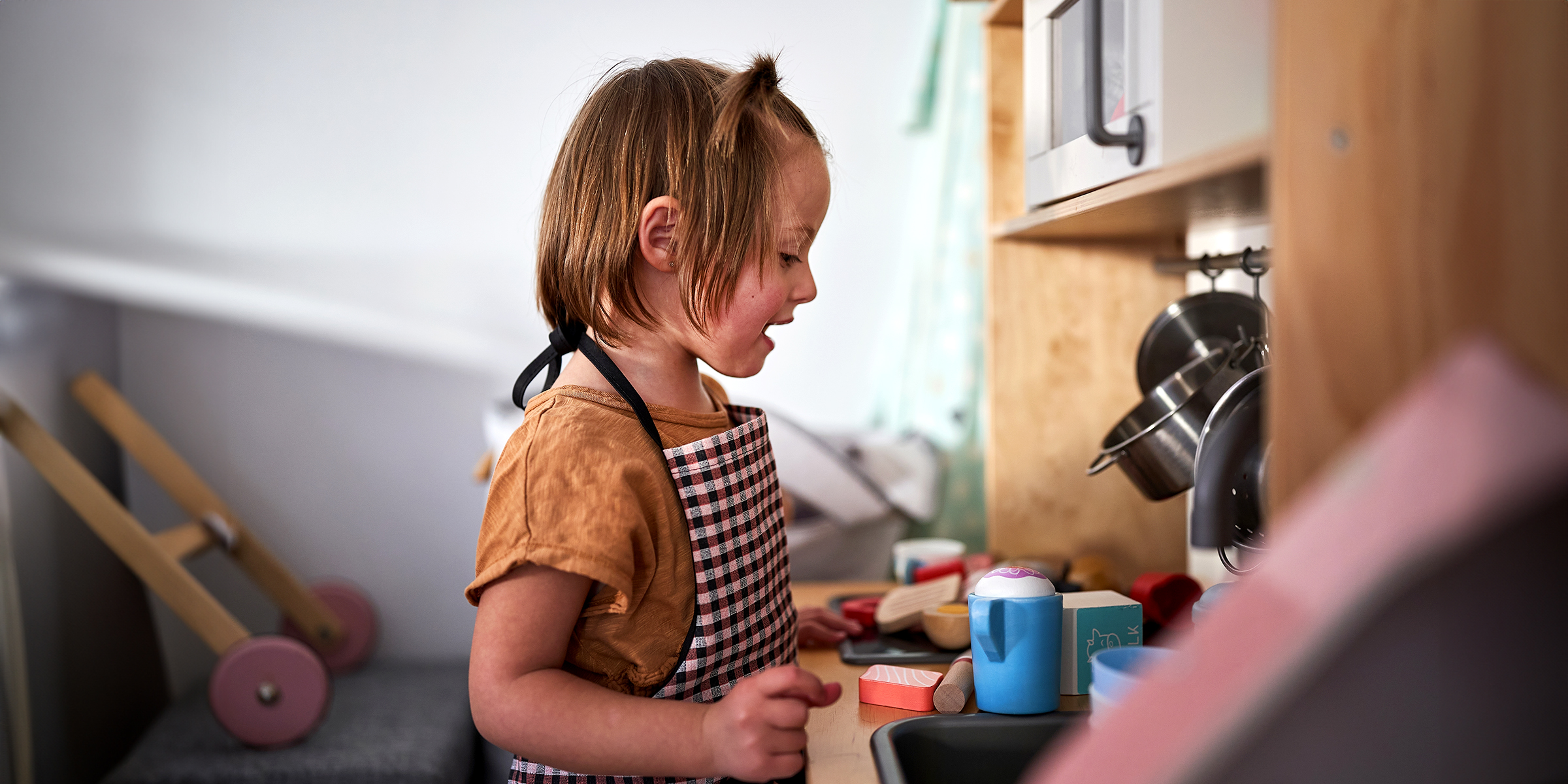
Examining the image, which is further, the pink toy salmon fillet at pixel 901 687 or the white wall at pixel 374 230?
the white wall at pixel 374 230

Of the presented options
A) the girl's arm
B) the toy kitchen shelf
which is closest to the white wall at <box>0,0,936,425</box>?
the girl's arm

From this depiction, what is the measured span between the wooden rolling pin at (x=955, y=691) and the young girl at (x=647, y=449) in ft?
0.44

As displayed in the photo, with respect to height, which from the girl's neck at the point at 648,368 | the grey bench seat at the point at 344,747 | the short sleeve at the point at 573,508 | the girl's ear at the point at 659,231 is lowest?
the grey bench seat at the point at 344,747

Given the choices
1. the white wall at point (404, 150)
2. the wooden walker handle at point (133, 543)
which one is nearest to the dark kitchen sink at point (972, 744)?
the wooden walker handle at point (133, 543)

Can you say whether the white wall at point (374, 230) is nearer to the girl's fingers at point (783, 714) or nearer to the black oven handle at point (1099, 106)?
the black oven handle at point (1099, 106)

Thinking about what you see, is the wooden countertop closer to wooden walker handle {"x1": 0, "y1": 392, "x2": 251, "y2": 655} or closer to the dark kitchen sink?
the dark kitchen sink

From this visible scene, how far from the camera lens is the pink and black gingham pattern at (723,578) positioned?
766 mm

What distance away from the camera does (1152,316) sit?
121 cm

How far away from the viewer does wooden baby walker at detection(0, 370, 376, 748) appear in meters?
1.47

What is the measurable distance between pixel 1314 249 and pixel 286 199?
6.65 ft

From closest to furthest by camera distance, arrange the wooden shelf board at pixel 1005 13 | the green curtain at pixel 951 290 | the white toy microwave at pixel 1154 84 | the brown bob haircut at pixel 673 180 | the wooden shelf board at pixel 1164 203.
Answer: the wooden shelf board at pixel 1164 203 < the white toy microwave at pixel 1154 84 < the brown bob haircut at pixel 673 180 < the wooden shelf board at pixel 1005 13 < the green curtain at pixel 951 290

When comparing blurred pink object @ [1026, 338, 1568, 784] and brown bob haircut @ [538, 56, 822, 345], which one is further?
brown bob haircut @ [538, 56, 822, 345]

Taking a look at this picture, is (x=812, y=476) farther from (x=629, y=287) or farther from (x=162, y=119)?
(x=162, y=119)

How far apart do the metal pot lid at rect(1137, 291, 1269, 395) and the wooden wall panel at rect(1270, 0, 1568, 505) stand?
1.62ft
